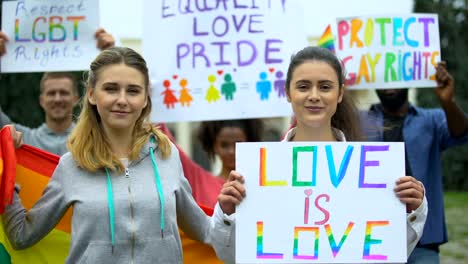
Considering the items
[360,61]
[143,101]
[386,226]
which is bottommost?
[386,226]

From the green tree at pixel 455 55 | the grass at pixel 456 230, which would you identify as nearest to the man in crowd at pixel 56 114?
the grass at pixel 456 230

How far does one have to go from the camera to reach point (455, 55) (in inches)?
843

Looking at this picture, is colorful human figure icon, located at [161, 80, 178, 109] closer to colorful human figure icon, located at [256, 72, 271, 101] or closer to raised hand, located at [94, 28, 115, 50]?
raised hand, located at [94, 28, 115, 50]

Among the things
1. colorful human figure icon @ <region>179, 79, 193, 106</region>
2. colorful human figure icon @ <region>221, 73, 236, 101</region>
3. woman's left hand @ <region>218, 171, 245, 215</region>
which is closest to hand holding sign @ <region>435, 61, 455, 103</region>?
colorful human figure icon @ <region>221, 73, 236, 101</region>

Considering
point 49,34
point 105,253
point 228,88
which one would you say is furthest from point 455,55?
point 105,253

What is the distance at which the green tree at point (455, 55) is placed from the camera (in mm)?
21062

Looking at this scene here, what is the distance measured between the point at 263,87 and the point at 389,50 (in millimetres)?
848

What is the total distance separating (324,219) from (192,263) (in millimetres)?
1077

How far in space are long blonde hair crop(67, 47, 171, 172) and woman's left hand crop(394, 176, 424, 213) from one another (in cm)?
103

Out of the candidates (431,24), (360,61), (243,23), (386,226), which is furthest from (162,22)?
(386,226)

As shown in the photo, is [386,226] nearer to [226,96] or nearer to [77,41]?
[226,96]

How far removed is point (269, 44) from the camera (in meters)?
4.72

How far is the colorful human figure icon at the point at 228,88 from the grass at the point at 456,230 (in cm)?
509

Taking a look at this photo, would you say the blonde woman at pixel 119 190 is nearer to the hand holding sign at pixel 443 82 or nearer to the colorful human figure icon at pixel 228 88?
the colorful human figure icon at pixel 228 88
